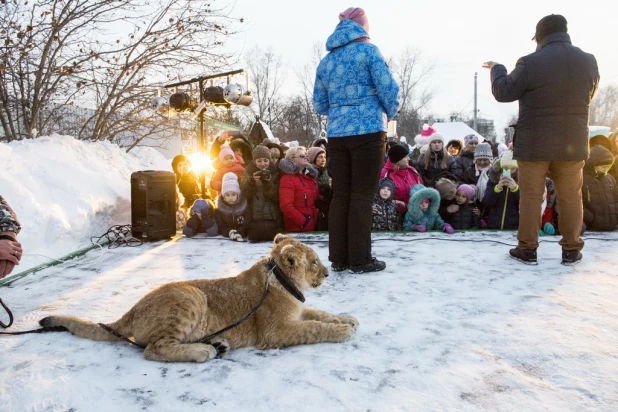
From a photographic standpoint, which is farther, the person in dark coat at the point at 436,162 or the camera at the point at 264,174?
the person in dark coat at the point at 436,162

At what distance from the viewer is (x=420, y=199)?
6.45m

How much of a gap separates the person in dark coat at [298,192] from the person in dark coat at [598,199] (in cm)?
421

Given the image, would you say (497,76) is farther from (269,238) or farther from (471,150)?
(471,150)

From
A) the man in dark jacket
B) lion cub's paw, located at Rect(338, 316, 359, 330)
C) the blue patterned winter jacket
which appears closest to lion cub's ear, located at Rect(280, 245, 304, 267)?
lion cub's paw, located at Rect(338, 316, 359, 330)

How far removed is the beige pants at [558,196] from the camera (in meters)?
4.21

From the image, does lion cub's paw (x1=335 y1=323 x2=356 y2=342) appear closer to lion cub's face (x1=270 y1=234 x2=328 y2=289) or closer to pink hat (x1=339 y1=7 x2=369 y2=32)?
lion cub's face (x1=270 y1=234 x2=328 y2=289)

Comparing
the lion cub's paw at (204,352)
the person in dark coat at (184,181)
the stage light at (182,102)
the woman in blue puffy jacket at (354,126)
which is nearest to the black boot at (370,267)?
the woman in blue puffy jacket at (354,126)

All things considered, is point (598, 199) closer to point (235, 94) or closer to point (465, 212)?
point (465, 212)

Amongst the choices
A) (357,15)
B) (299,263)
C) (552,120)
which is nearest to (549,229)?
(552,120)

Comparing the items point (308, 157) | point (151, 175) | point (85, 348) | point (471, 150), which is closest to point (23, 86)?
point (151, 175)

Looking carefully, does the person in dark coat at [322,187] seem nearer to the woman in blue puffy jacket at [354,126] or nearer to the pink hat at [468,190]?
the pink hat at [468,190]

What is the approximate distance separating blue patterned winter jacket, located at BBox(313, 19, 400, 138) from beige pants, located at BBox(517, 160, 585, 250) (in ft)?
5.36

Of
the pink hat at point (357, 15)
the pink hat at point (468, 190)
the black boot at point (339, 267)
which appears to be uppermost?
the pink hat at point (357, 15)

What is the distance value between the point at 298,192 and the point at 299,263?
3709 millimetres
